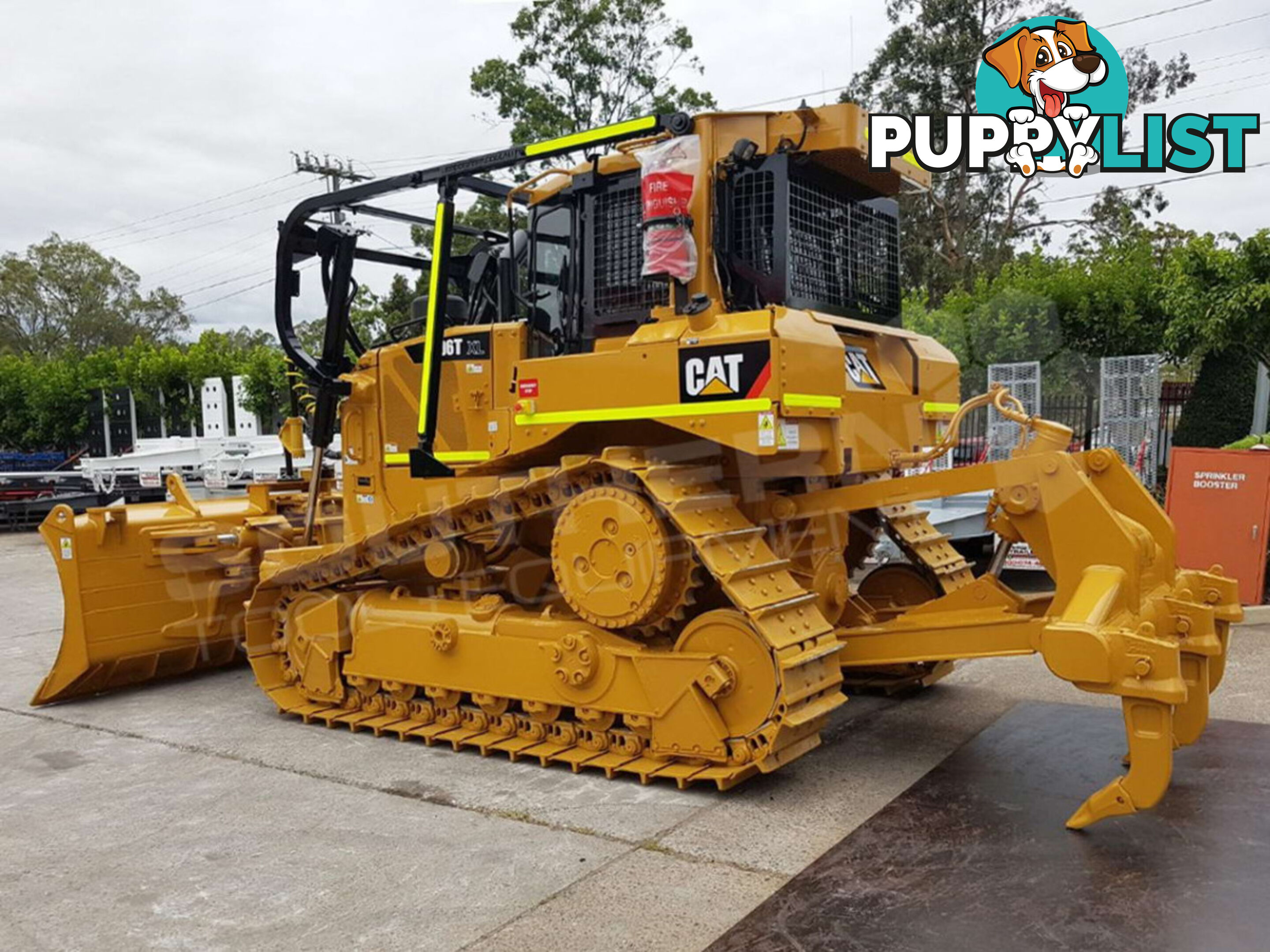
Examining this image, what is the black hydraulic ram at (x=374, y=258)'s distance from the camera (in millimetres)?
5391

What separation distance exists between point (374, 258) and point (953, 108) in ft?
81.8

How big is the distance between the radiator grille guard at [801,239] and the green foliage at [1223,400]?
12.1 m

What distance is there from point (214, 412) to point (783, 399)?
96.3 ft

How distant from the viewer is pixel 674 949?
3518 millimetres

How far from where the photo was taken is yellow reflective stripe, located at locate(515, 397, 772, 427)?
4758 mm

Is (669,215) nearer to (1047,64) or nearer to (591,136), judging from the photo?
(591,136)

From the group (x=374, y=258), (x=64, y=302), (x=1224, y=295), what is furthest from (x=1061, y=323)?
(x=64, y=302)

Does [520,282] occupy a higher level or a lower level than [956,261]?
lower

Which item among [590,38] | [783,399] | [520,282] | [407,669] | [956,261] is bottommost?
[407,669]

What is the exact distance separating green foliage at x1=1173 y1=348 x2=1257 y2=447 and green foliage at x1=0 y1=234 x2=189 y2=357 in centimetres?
5157

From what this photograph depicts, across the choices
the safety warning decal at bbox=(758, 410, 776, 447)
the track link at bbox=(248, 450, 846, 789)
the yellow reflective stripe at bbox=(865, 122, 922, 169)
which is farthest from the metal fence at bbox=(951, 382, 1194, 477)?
the safety warning decal at bbox=(758, 410, 776, 447)

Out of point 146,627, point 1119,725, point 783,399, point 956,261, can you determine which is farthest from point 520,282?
point 956,261

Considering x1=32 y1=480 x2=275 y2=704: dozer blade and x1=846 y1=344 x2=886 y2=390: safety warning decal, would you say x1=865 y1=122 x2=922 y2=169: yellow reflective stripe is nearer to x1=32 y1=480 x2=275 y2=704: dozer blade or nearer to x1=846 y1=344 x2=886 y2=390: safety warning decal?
x1=846 y1=344 x2=886 y2=390: safety warning decal

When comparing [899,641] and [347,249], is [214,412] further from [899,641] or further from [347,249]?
Answer: [899,641]
